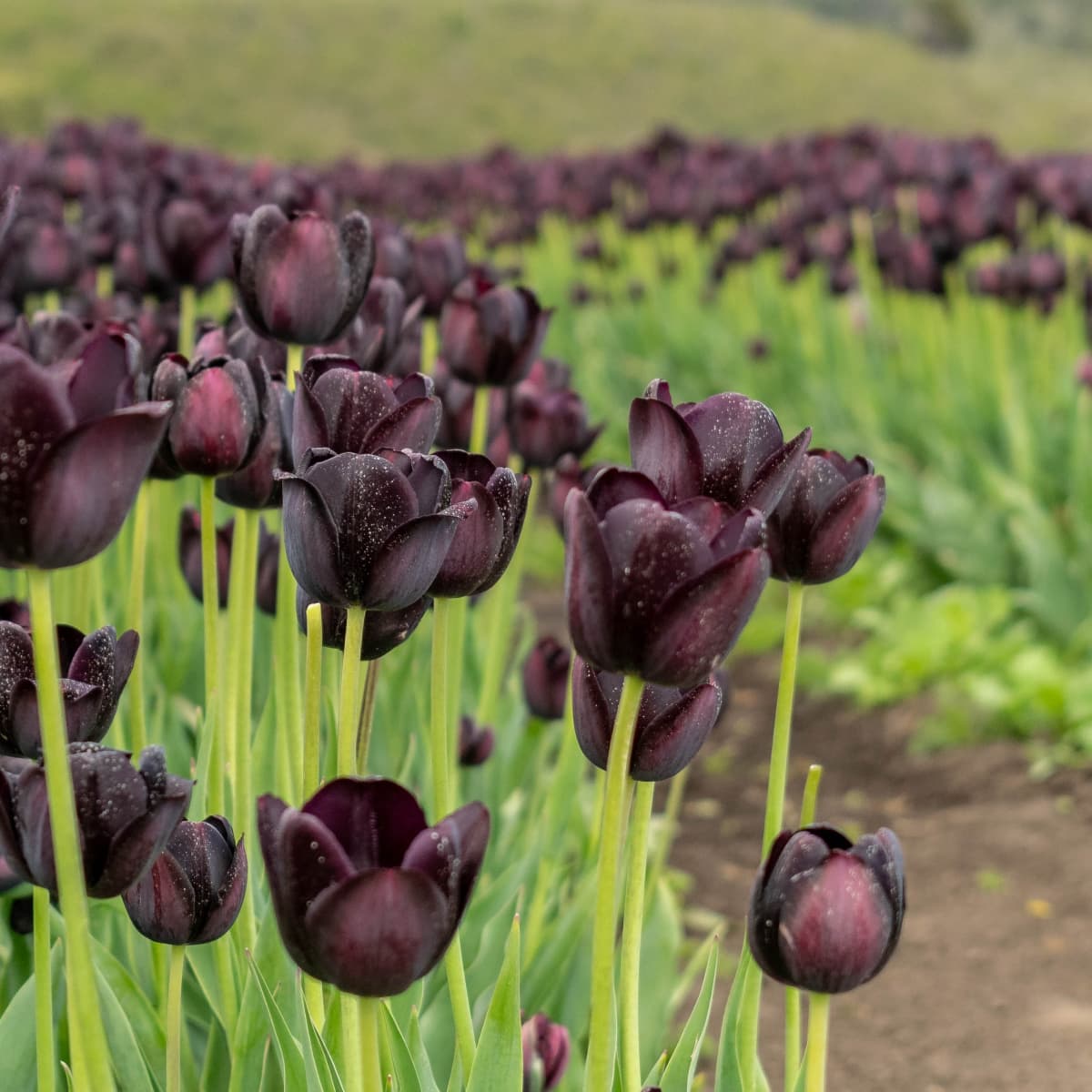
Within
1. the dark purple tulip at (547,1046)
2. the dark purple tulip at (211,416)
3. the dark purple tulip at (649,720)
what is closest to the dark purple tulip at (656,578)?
the dark purple tulip at (649,720)

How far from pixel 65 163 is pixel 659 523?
3.86 meters

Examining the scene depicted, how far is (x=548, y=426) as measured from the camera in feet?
6.03

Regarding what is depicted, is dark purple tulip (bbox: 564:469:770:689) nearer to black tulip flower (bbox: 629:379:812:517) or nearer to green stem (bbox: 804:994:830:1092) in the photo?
black tulip flower (bbox: 629:379:812:517)

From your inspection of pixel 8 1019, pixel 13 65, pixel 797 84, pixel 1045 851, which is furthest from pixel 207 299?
pixel 797 84

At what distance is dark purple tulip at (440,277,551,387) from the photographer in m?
1.71

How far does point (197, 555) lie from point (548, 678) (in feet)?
1.57

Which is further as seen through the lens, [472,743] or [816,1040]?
[472,743]

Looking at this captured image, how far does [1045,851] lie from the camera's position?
9.93 feet

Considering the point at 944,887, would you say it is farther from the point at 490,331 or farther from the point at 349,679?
the point at 349,679

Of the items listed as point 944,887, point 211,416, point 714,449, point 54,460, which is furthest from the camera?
point 944,887

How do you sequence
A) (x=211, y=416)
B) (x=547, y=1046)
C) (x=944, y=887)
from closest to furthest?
(x=211, y=416) → (x=547, y=1046) → (x=944, y=887)

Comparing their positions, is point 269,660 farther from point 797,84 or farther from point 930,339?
point 797,84

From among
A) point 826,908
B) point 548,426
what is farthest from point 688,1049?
point 548,426

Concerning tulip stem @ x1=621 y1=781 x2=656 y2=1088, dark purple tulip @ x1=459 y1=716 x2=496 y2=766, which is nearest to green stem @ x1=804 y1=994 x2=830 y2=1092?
tulip stem @ x1=621 y1=781 x2=656 y2=1088
